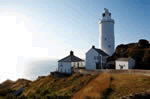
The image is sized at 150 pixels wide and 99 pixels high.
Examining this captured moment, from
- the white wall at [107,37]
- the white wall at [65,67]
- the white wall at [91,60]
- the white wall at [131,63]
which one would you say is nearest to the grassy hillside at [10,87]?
the white wall at [65,67]

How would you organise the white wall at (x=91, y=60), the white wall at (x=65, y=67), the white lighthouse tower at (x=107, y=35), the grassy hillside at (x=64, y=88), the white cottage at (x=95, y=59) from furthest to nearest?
the white lighthouse tower at (x=107, y=35) → the white wall at (x=91, y=60) → the white cottage at (x=95, y=59) → the white wall at (x=65, y=67) → the grassy hillside at (x=64, y=88)

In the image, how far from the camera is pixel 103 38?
165 feet

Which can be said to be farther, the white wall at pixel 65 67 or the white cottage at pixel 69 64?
the white wall at pixel 65 67

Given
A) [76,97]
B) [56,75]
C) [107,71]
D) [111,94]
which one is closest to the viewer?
Result: [111,94]

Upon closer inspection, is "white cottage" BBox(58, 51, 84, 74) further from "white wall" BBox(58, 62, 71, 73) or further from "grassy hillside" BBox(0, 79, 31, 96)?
"grassy hillside" BBox(0, 79, 31, 96)

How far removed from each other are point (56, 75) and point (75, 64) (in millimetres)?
7749

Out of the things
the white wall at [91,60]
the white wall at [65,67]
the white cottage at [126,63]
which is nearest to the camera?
the white cottage at [126,63]

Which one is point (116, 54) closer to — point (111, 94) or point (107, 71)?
point (107, 71)

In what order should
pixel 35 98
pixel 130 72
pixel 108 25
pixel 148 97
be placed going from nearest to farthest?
pixel 148 97 → pixel 35 98 → pixel 130 72 → pixel 108 25

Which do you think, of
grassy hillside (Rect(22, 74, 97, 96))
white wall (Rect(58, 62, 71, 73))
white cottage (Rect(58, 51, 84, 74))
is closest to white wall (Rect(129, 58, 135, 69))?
grassy hillside (Rect(22, 74, 97, 96))

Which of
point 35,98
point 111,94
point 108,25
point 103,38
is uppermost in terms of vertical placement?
point 108,25

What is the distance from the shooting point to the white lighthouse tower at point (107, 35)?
163 feet

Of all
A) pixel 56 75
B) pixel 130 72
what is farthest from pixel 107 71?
pixel 56 75

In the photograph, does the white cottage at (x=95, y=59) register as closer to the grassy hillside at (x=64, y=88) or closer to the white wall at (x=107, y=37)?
the white wall at (x=107, y=37)
